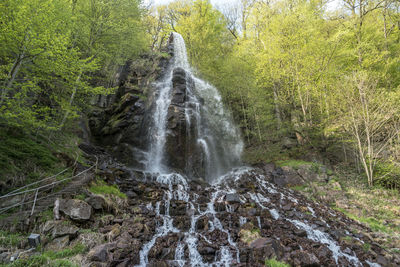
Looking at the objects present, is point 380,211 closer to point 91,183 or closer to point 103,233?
point 103,233

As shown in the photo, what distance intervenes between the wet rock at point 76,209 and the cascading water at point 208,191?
6.81ft

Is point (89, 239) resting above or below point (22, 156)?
below

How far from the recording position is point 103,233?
548cm

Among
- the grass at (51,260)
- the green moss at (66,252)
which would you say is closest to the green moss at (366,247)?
the grass at (51,260)

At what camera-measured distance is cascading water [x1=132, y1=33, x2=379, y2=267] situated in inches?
218

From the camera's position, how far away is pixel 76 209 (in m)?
5.71

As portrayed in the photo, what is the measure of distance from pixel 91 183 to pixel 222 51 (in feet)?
72.8

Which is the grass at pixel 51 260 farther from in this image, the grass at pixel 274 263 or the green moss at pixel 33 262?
the grass at pixel 274 263

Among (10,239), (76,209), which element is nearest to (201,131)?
(76,209)

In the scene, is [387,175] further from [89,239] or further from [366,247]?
[89,239]

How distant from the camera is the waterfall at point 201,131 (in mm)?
13570

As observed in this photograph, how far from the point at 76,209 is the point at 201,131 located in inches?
414

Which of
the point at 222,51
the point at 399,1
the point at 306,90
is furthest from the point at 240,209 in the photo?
the point at 222,51

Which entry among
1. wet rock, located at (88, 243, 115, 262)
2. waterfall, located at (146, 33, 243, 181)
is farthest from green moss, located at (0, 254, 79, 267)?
waterfall, located at (146, 33, 243, 181)
